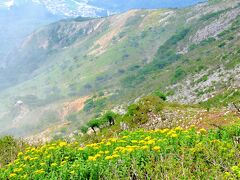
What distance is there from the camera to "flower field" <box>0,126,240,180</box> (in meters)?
13.0

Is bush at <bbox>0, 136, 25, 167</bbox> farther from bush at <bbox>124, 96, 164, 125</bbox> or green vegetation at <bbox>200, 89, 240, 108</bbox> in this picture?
green vegetation at <bbox>200, 89, 240, 108</bbox>

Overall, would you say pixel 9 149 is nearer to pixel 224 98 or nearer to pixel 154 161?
pixel 154 161

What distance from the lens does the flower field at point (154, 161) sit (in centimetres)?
1297

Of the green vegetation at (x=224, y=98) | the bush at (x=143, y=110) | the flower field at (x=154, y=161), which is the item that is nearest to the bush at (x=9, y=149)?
the flower field at (x=154, y=161)

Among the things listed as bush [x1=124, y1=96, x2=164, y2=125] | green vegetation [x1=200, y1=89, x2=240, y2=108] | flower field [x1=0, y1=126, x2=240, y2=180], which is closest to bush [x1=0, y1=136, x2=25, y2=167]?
flower field [x1=0, y1=126, x2=240, y2=180]

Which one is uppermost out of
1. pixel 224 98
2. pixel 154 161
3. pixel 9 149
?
pixel 154 161

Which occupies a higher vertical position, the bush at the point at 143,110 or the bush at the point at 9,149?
the bush at the point at 9,149

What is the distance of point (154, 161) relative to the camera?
13.9 meters

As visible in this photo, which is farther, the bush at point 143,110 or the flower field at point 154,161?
the bush at point 143,110

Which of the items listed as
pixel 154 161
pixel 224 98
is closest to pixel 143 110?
pixel 154 161

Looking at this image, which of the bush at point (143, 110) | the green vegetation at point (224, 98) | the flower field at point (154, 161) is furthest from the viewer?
the green vegetation at point (224, 98)

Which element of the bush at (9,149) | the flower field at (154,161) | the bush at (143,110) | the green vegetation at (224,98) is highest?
the flower field at (154,161)

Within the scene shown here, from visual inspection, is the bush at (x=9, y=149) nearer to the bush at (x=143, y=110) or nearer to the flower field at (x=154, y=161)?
the flower field at (x=154, y=161)

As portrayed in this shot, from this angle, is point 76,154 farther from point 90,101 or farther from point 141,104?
point 90,101
